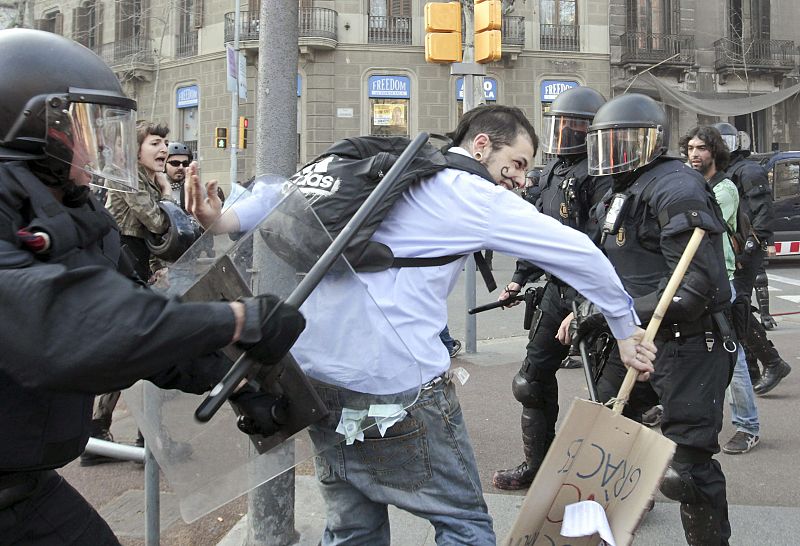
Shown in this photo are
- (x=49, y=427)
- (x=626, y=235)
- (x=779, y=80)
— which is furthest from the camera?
(x=779, y=80)

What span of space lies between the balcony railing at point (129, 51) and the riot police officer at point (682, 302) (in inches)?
1019

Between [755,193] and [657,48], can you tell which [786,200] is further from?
[657,48]

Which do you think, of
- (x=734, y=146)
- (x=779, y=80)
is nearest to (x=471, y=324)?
(x=734, y=146)

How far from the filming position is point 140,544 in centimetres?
348

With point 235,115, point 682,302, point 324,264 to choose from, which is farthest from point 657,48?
point 324,264

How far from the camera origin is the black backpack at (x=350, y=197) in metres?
2.01

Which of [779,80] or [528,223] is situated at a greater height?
[779,80]

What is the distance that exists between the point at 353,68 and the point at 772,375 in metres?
20.0

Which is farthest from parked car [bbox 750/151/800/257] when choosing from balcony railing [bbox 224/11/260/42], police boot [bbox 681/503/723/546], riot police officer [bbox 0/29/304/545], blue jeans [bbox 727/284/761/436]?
balcony railing [bbox 224/11/260/42]

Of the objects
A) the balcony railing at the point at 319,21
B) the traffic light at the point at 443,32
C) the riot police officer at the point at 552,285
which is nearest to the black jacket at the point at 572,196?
the riot police officer at the point at 552,285

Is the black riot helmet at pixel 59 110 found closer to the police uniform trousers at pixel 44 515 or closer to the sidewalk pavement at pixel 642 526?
the police uniform trousers at pixel 44 515

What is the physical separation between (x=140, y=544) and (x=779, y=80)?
93.9 ft

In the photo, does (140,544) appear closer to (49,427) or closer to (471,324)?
(49,427)

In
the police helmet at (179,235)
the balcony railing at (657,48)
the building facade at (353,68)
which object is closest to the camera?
the police helmet at (179,235)
